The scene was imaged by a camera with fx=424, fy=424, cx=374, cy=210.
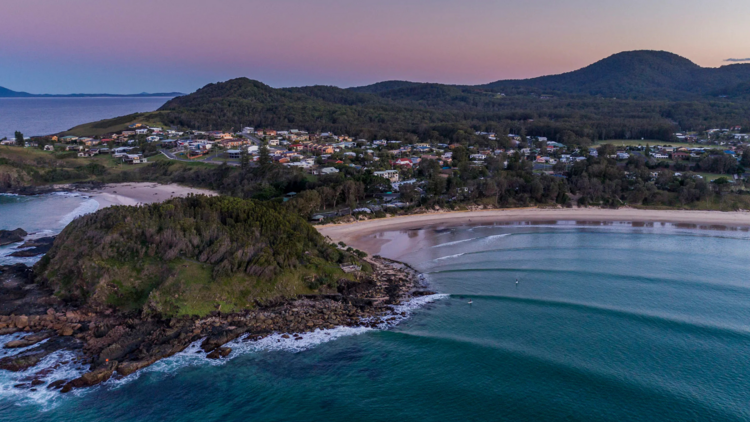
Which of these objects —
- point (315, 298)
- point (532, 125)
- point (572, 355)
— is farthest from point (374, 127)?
point (572, 355)

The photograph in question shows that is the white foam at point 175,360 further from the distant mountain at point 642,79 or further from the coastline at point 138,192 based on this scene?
the distant mountain at point 642,79

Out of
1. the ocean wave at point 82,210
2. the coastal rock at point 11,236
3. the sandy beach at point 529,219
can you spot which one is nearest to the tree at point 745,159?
the sandy beach at point 529,219

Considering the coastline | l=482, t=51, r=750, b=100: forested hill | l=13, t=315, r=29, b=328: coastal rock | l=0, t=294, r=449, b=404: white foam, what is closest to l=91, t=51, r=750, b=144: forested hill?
l=482, t=51, r=750, b=100: forested hill

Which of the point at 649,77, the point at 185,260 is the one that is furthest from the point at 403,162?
the point at 649,77

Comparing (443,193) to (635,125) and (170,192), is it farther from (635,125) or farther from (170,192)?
(635,125)

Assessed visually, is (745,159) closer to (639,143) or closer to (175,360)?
(639,143)

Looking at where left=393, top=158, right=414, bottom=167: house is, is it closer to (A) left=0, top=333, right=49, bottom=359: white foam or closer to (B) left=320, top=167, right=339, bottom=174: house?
(B) left=320, top=167, right=339, bottom=174: house
